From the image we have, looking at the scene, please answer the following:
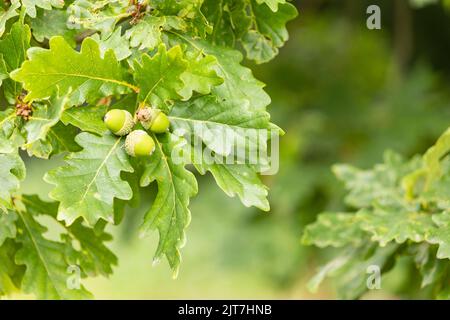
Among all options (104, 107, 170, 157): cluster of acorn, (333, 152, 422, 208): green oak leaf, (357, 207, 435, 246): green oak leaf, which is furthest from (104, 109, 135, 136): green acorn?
(333, 152, 422, 208): green oak leaf

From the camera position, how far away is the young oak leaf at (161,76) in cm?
125

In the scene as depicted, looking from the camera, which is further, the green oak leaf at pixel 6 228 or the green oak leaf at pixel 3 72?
the green oak leaf at pixel 6 228

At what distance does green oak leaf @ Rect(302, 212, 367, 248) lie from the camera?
1939 millimetres

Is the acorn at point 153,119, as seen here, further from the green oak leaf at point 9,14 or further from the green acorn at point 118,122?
the green oak leaf at point 9,14

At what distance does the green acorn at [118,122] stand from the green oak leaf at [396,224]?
0.70 m

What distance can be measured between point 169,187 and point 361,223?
29.0 inches

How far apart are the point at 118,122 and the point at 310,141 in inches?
125

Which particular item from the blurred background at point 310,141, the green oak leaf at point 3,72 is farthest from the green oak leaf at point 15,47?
the blurred background at point 310,141

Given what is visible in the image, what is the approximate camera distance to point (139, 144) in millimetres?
1233

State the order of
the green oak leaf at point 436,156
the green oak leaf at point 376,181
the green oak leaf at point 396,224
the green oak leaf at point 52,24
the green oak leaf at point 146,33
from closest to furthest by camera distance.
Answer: the green oak leaf at point 146,33 < the green oak leaf at point 52,24 < the green oak leaf at point 396,224 < the green oak leaf at point 436,156 < the green oak leaf at point 376,181

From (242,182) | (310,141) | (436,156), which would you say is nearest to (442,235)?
(436,156)

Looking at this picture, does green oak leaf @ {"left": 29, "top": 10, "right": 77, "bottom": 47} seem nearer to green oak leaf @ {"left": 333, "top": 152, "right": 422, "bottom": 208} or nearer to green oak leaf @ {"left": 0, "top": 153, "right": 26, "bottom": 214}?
green oak leaf @ {"left": 0, "top": 153, "right": 26, "bottom": 214}

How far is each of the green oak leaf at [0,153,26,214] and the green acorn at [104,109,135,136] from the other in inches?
7.1
